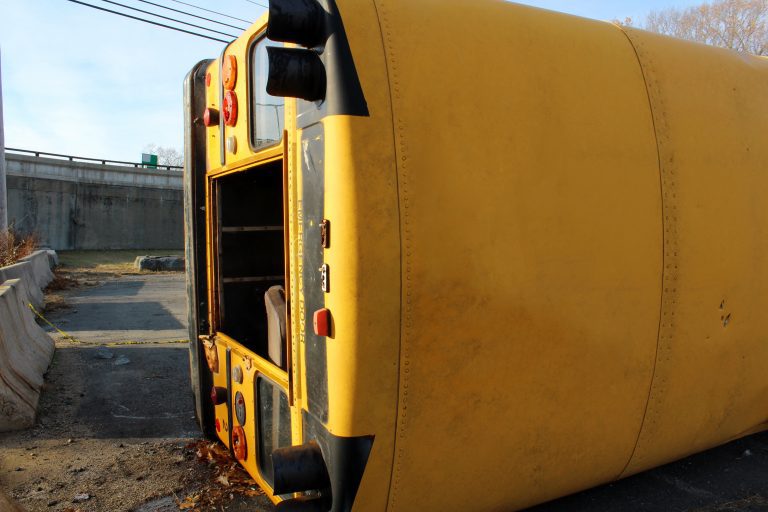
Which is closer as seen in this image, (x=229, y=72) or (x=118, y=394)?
(x=229, y=72)

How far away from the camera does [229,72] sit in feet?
11.4

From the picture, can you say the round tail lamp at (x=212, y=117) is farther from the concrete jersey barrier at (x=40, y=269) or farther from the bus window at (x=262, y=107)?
the concrete jersey barrier at (x=40, y=269)

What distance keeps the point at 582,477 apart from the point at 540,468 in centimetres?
35

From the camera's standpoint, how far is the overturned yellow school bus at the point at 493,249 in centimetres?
236

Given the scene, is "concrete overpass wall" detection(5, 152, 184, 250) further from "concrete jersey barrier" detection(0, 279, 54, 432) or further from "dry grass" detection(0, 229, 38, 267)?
"concrete jersey barrier" detection(0, 279, 54, 432)

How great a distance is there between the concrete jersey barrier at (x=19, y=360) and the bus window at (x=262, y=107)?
3362mm

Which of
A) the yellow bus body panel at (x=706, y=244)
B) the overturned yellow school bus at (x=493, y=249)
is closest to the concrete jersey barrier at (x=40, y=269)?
the overturned yellow school bus at (x=493, y=249)

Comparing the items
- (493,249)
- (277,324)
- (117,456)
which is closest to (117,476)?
(117,456)

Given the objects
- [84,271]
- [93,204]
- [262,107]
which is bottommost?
[84,271]

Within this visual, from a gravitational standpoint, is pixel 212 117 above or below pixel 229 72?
below

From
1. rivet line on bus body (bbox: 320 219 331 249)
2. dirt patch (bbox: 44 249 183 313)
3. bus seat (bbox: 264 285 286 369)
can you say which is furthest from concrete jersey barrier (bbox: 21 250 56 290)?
rivet line on bus body (bbox: 320 219 331 249)

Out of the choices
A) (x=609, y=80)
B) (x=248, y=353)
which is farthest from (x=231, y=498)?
(x=609, y=80)

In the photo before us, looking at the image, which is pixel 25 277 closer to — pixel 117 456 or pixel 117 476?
pixel 117 456

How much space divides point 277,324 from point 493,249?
1.74 m
